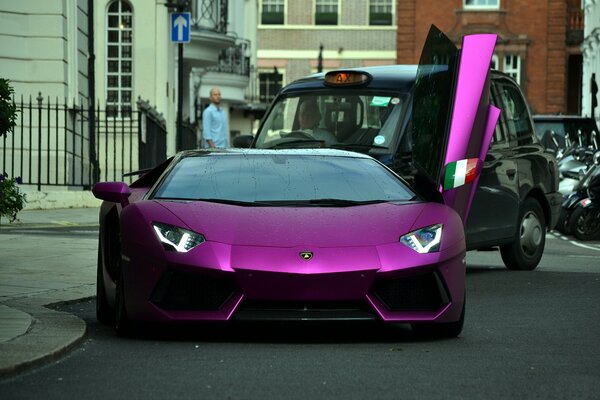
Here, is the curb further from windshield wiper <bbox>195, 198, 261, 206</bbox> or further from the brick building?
the brick building

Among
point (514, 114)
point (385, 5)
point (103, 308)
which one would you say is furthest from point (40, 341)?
point (385, 5)

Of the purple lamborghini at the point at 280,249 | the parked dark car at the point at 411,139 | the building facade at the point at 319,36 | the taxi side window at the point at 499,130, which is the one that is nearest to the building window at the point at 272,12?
the building facade at the point at 319,36

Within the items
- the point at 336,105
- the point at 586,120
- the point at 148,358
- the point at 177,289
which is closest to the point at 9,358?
the point at 148,358

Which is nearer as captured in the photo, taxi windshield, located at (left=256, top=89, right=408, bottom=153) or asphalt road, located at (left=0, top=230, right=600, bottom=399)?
asphalt road, located at (left=0, top=230, right=600, bottom=399)

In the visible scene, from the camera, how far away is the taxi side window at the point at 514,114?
Result: 14.5 metres

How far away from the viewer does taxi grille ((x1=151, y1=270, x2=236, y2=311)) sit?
8.44 metres

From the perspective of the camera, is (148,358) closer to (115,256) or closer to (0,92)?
(115,256)

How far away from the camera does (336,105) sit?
14.4 metres

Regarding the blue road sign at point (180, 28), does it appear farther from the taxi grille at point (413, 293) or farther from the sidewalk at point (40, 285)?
the taxi grille at point (413, 293)

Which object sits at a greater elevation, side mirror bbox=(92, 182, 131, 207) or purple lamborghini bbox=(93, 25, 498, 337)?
side mirror bbox=(92, 182, 131, 207)

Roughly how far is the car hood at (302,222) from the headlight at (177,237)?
47mm

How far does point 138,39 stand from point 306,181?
24543 millimetres

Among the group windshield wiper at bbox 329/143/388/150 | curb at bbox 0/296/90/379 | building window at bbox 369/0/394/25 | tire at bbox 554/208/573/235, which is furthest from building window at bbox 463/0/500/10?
curb at bbox 0/296/90/379

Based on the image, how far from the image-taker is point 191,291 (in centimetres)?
850
